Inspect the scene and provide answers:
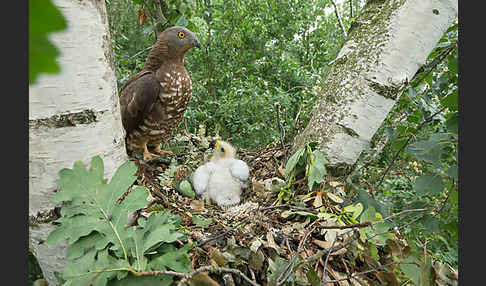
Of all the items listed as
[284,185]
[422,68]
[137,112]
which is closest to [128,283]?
[284,185]

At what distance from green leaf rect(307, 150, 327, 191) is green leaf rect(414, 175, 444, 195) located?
276 mm

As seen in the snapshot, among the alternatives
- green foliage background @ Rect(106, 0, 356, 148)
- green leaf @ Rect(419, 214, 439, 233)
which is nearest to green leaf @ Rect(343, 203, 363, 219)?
green leaf @ Rect(419, 214, 439, 233)

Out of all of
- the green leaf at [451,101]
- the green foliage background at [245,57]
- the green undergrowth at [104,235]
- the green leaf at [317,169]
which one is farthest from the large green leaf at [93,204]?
the green foliage background at [245,57]

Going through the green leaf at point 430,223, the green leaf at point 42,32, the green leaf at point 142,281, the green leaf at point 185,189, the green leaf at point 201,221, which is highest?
the green leaf at point 42,32

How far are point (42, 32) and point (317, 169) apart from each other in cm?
85

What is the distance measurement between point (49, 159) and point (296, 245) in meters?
0.65

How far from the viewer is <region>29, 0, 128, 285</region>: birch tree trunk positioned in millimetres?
562

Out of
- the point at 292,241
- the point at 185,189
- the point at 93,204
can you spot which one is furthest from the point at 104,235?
the point at 185,189

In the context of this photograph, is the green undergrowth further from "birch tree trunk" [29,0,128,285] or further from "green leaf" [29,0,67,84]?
"green leaf" [29,0,67,84]

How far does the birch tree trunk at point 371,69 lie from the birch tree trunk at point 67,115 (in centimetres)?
74

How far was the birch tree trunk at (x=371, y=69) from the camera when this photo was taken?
898 millimetres

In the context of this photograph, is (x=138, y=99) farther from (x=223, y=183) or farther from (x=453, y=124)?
(x=453, y=124)

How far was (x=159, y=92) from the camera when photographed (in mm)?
1634

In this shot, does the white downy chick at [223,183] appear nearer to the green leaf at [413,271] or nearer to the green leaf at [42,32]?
the green leaf at [413,271]
